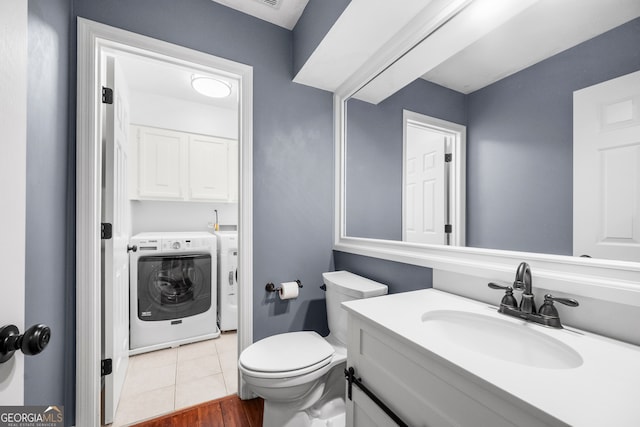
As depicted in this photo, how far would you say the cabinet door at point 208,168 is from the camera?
2881mm

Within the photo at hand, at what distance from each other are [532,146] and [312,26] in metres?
1.31

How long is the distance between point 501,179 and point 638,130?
0.36 meters

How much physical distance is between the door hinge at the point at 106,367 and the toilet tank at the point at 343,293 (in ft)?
4.05

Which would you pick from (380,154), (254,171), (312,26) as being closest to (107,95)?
(254,171)

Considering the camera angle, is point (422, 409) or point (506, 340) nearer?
point (422, 409)

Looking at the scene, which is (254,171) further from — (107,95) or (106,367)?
(106,367)

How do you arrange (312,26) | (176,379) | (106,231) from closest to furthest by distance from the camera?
(106,231) → (312,26) → (176,379)

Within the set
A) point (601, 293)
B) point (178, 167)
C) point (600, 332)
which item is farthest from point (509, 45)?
point (178, 167)

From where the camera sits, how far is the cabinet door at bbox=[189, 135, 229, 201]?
2.88 metres

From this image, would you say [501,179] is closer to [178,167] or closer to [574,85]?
[574,85]

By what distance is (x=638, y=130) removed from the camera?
2.24 feet

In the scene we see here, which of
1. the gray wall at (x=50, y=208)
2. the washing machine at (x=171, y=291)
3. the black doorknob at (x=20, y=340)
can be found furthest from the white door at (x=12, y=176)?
the washing machine at (x=171, y=291)

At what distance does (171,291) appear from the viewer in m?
2.39

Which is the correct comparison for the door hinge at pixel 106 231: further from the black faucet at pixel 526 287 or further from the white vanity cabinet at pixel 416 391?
the black faucet at pixel 526 287
